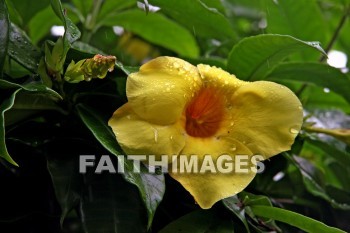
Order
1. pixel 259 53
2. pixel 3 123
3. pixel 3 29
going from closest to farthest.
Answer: pixel 3 123
pixel 3 29
pixel 259 53

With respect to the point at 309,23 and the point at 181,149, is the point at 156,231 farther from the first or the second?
the point at 309,23

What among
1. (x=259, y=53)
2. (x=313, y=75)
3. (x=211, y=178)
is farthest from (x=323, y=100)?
(x=211, y=178)

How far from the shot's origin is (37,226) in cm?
90

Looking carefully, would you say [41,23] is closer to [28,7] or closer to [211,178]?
[28,7]

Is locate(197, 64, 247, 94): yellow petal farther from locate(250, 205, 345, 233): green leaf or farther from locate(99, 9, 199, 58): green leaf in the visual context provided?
locate(99, 9, 199, 58): green leaf

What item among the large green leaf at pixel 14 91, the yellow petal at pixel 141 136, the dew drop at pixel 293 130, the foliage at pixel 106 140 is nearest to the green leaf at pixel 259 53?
the foliage at pixel 106 140

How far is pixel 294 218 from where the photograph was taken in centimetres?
80

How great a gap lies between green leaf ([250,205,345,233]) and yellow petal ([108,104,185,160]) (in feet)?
0.58

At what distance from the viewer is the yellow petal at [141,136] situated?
734 mm

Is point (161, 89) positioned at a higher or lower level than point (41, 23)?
higher

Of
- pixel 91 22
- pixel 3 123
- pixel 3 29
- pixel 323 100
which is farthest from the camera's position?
pixel 323 100

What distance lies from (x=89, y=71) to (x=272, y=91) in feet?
0.90

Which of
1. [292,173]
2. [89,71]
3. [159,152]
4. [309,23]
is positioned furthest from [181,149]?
A: [309,23]

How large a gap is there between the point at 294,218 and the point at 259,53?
0.29 metres
